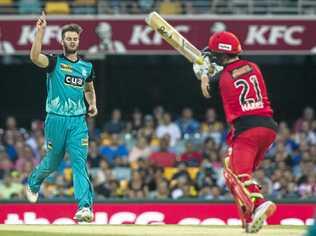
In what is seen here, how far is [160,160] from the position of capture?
19125 millimetres

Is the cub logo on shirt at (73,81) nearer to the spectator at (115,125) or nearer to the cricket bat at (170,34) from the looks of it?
the cricket bat at (170,34)

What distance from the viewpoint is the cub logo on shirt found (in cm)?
1173

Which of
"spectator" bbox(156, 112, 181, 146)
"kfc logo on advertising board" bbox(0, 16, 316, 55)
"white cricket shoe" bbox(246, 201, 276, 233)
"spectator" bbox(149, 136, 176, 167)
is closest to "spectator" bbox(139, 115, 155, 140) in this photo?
"spectator" bbox(156, 112, 181, 146)

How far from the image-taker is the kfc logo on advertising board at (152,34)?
20.8 m

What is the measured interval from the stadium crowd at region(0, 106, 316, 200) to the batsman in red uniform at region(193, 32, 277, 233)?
21.5ft

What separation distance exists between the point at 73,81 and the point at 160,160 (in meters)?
7.50

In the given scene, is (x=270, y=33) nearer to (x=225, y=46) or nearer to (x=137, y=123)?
(x=137, y=123)

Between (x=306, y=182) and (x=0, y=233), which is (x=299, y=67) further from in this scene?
(x=0, y=233)

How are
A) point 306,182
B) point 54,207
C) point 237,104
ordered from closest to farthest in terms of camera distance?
point 237,104 → point 54,207 → point 306,182

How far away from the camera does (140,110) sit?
2298 centimetres

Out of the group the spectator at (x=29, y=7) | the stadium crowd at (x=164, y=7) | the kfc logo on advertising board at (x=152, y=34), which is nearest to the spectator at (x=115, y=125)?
the kfc logo on advertising board at (x=152, y=34)

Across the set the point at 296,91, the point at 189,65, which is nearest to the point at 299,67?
the point at 296,91

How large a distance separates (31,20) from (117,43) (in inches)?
64.0

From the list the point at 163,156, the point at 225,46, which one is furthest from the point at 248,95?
the point at 163,156
